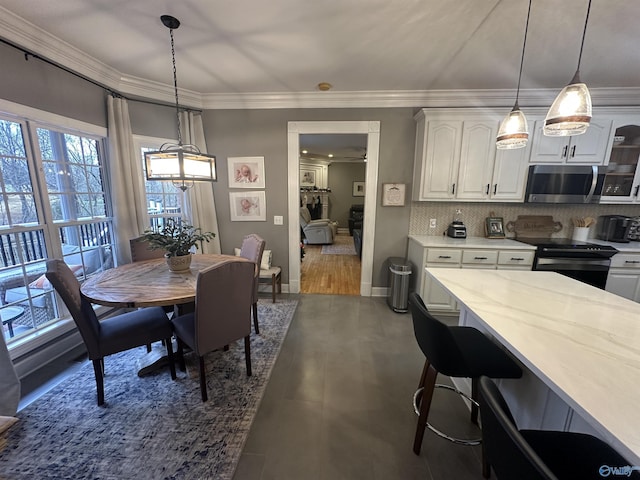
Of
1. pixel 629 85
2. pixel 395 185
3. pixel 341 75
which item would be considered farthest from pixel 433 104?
pixel 629 85

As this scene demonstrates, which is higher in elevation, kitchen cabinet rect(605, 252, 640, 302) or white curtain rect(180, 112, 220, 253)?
white curtain rect(180, 112, 220, 253)

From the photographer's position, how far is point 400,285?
322 cm

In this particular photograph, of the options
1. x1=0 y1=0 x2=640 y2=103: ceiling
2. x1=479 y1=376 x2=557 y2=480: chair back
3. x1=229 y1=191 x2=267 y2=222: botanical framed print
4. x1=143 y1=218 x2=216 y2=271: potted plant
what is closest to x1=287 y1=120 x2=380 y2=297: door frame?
x1=229 y1=191 x2=267 y2=222: botanical framed print

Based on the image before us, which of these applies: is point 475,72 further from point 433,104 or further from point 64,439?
point 64,439

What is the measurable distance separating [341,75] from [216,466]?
137 inches

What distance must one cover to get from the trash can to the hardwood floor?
732 millimetres

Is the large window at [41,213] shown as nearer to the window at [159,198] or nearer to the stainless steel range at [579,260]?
the window at [159,198]

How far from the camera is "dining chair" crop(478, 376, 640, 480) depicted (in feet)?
1.97

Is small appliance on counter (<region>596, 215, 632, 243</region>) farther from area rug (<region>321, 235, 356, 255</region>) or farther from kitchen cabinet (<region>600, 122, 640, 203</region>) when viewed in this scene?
area rug (<region>321, 235, 356, 255</region>)

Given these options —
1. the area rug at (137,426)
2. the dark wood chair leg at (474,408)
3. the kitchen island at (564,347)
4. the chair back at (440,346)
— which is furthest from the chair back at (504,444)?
the area rug at (137,426)

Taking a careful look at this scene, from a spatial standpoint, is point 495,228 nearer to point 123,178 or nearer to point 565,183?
point 565,183

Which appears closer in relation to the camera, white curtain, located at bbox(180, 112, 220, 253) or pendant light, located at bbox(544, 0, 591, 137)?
pendant light, located at bbox(544, 0, 591, 137)

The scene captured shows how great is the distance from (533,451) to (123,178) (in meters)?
3.74

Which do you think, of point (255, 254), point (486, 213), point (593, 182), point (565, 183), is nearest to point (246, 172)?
point (255, 254)
